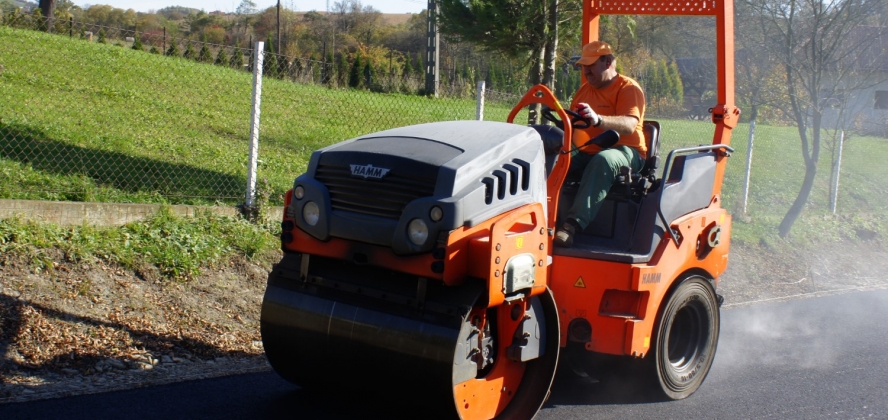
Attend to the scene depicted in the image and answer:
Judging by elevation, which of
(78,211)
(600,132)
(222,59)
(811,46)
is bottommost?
(78,211)

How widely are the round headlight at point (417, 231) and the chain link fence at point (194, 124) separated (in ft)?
13.1

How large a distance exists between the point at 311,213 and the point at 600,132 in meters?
2.20

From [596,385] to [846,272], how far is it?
23.5 feet

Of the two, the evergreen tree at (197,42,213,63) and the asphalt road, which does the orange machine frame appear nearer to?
the asphalt road

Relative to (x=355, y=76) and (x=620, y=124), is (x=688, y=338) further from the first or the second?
(x=355, y=76)

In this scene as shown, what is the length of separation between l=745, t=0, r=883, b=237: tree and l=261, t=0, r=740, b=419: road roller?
25.1 feet

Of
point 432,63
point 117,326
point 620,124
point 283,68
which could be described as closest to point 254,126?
point 117,326

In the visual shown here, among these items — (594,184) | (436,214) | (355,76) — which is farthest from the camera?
(355,76)

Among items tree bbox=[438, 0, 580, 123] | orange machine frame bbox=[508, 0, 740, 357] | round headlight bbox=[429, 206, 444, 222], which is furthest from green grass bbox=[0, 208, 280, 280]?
tree bbox=[438, 0, 580, 123]

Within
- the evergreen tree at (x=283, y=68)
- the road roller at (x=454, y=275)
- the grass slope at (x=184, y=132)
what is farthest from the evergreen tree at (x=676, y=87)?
the road roller at (x=454, y=275)

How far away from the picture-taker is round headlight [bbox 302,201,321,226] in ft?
13.8

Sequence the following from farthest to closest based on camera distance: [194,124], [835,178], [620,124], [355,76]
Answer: [355,76] < [835,178] < [194,124] < [620,124]

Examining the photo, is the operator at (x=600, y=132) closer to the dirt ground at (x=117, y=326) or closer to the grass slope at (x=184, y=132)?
the dirt ground at (x=117, y=326)

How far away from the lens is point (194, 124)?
408 inches
